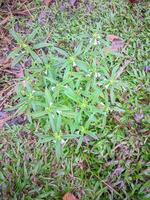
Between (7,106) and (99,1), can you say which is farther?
(99,1)

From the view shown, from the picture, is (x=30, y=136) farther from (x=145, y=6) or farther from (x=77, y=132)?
(x=145, y=6)

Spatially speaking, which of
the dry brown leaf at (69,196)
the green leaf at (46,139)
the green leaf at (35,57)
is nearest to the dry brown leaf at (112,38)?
→ the green leaf at (35,57)

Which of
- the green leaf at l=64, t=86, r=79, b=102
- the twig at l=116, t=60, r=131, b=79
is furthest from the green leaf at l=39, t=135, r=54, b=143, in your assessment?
the twig at l=116, t=60, r=131, b=79

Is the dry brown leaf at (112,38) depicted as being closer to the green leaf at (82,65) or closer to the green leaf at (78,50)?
the green leaf at (78,50)

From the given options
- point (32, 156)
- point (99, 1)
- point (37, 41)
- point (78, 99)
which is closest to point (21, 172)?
point (32, 156)

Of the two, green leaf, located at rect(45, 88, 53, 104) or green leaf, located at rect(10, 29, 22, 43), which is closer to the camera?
green leaf, located at rect(45, 88, 53, 104)

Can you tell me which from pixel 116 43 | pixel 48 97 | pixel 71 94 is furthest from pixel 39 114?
pixel 116 43

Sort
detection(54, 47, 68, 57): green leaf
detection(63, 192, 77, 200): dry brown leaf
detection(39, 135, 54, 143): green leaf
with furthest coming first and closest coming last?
1. detection(54, 47, 68, 57): green leaf
2. detection(39, 135, 54, 143): green leaf
3. detection(63, 192, 77, 200): dry brown leaf

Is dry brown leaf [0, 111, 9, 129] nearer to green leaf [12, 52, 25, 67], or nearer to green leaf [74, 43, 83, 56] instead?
green leaf [12, 52, 25, 67]
